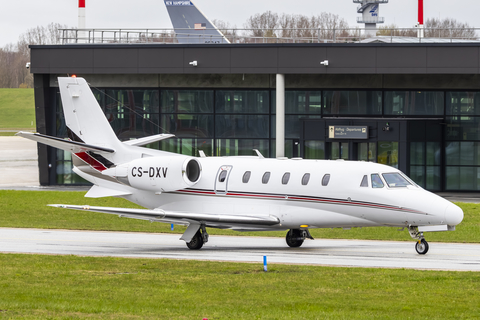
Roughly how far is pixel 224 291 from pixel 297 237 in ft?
29.3

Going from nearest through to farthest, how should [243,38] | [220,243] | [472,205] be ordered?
[220,243], [472,205], [243,38]

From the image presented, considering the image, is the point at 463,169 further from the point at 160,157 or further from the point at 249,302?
the point at 249,302

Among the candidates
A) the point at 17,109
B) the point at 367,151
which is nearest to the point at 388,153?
the point at 367,151

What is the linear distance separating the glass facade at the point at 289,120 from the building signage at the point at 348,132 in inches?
26.1

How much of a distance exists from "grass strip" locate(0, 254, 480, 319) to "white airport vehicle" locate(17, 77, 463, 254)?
9.29 feet

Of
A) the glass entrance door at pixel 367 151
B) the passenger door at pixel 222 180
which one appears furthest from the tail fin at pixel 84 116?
the glass entrance door at pixel 367 151

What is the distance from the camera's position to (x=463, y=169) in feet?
152

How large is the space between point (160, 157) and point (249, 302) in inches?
422

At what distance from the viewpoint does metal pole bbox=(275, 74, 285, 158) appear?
44.4m

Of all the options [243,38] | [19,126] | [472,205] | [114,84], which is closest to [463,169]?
[472,205]

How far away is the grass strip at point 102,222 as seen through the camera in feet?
88.8

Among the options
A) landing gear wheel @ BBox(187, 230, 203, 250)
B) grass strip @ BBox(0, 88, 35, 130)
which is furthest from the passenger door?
grass strip @ BBox(0, 88, 35, 130)

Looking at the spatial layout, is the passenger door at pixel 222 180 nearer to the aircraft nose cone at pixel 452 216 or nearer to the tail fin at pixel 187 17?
the aircraft nose cone at pixel 452 216

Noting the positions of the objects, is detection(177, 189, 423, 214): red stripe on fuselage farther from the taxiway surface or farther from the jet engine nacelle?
the taxiway surface
